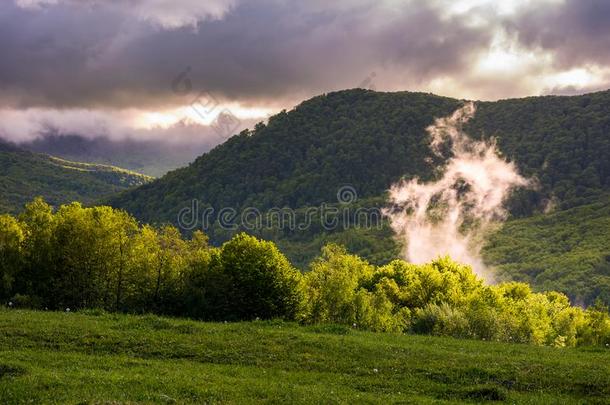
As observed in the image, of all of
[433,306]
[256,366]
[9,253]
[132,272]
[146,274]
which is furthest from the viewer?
[433,306]

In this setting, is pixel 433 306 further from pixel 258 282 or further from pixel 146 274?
pixel 146 274

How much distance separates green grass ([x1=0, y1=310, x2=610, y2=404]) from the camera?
77.4ft

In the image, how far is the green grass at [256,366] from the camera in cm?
2358

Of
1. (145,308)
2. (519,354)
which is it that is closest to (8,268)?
(145,308)

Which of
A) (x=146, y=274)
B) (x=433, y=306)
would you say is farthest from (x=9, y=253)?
(x=433, y=306)

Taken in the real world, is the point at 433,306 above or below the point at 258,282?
below

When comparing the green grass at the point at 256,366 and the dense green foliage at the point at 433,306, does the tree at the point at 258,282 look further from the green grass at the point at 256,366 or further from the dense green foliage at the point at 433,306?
the green grass at the point at 256,366

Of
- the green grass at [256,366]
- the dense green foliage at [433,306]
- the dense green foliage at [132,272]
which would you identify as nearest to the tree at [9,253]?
the dense green foliage at [132,272]

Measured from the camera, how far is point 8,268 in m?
51.0

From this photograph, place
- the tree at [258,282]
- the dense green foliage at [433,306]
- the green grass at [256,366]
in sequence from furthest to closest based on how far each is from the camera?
the dense green foliage at [433,306] < the tree at [258,282] < the green grass at [256,366]

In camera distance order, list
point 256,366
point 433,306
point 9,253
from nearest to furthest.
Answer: point 256,366 → point 9,253 → point 433,306

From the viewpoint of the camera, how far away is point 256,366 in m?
28.9

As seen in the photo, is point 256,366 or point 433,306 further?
point 433,306

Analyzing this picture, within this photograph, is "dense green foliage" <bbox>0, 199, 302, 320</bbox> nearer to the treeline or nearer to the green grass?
the treeline
